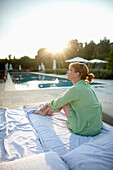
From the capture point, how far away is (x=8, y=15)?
27.9 feet

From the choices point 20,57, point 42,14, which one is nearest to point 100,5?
point 42,14

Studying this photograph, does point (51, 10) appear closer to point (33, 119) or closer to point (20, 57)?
point (33, 119)

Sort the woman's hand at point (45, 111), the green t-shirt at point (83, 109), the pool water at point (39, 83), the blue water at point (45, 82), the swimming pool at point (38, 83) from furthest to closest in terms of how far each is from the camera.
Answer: the blue water at point (45, 82)
the pool water at point (39, 83)
the swimming pool at point (38, 83)
the woman's hand at point (45, 111)
the green t-shirt at point (83, 109)

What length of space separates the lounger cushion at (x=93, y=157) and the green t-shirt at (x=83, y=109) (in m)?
0.43

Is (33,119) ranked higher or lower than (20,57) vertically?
lower

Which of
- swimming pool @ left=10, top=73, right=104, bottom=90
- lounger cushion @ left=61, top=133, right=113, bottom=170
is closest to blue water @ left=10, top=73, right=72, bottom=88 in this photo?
swimming pool @ left=10, top=73, right=104, bottom=90

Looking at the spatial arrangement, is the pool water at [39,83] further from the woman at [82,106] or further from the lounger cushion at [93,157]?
the lounger cushion at [93,157]

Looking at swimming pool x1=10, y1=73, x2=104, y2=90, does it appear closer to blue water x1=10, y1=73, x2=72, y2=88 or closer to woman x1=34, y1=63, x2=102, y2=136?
blue water x1=10, y1=73, x2=72, y2=88

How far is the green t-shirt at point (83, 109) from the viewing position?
4.98 ft

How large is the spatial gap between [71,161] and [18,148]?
27.2 inches

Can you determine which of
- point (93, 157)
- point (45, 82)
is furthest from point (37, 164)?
point (45, 82)

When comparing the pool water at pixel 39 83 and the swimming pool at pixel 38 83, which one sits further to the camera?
the pool water at pixel 39 83

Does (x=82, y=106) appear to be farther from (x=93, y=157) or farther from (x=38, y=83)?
(x=38, y=83)

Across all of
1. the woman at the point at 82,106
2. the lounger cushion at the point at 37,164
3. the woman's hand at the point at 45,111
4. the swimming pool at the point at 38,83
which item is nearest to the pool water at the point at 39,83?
the swimming pool at the point at 38,83
